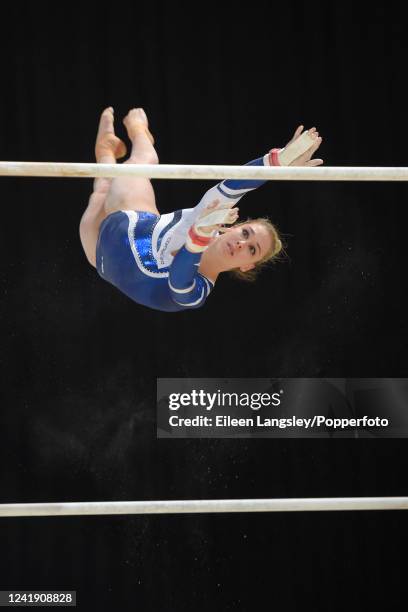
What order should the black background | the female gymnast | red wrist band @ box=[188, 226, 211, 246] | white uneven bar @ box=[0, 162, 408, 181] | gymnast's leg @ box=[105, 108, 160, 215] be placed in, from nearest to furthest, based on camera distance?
1. white uneven bar @ box=[0, 162, 408, 181]
2. red wrist band @ box=[188, 226, 211, 246]
3. the female gymnast
4. gymnast's leg @ box=[105, 108, 160, 215]
5. the black background

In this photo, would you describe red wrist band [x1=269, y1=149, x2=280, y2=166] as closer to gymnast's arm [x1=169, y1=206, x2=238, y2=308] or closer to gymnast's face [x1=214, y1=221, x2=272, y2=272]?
gymnast's arm [x1=169, y1=206, x2=238, y2=308]

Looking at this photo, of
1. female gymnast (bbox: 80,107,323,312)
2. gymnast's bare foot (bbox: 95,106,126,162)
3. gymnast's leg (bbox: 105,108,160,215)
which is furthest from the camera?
gymnast's bare foot (bbox: 95,106,126,162)

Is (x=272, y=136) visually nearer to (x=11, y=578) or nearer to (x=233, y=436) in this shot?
(x=233, y=436)

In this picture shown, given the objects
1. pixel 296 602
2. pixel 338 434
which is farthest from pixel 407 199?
pixel 296 602

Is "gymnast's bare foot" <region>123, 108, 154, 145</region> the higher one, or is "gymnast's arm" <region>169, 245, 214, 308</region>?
"gymnast's bare foot" <region>123, 108, 154, 145</region>

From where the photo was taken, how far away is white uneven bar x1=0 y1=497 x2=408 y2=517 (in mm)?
2016

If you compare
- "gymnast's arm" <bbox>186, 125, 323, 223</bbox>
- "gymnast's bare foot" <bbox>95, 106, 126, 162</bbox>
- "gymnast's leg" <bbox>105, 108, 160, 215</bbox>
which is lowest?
"gymnast's arm" <bbox>186, 125, 323, 223</bbox>

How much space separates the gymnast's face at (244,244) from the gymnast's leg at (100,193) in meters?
0.43

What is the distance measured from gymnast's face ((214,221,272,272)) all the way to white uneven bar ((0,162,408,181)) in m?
0.53

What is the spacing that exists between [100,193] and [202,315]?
Result: 1.08 meters

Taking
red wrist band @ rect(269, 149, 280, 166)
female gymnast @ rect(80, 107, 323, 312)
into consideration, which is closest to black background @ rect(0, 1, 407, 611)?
female gymnast @ rect(80, 107, 323, 312)

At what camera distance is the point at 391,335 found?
12.8 feet

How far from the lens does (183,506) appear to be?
2020 mm

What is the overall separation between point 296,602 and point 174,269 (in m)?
2.00
